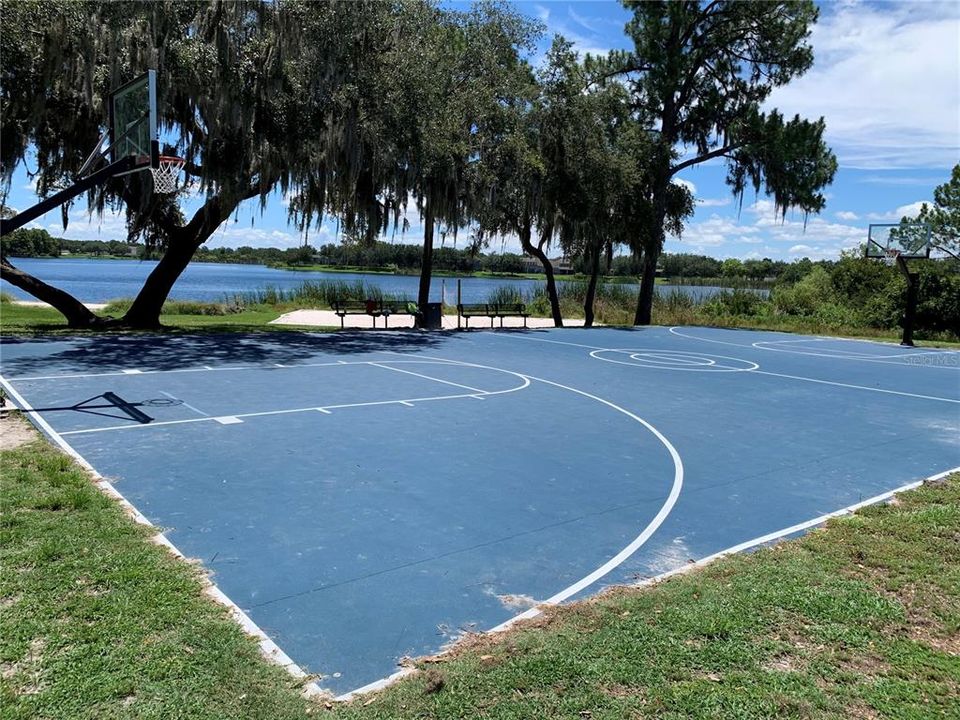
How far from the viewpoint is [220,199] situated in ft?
54.9

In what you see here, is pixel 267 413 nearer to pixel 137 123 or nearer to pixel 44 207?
pixel 44 207

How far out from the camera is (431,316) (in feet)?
74.5

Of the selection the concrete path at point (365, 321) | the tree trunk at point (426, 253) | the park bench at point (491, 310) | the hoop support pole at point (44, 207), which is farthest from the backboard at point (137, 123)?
the park bench at point (491, 310)

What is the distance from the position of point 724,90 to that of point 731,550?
87.0 feet

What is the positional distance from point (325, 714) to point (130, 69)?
49.1 feet

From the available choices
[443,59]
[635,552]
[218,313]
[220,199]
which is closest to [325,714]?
[635,552]

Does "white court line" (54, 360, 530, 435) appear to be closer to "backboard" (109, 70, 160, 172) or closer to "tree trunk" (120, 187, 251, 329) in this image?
"backboard" (109, 70, 160, 172)

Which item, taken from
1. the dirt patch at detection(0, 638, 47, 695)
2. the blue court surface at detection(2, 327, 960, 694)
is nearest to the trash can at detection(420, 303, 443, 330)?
the blue court surface at detection(2, 327, 960, 694)

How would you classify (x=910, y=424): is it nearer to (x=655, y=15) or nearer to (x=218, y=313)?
(x=655, y=15)

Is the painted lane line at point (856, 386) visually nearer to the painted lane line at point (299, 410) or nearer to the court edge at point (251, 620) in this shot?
the court edge at point (251, 620)

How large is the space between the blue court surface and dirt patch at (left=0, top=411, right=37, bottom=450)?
275 millimetres

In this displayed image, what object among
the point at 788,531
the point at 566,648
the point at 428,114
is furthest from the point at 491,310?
the point at 566,648

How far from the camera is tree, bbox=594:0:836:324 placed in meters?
25.8

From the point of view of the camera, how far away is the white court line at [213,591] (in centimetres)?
326
